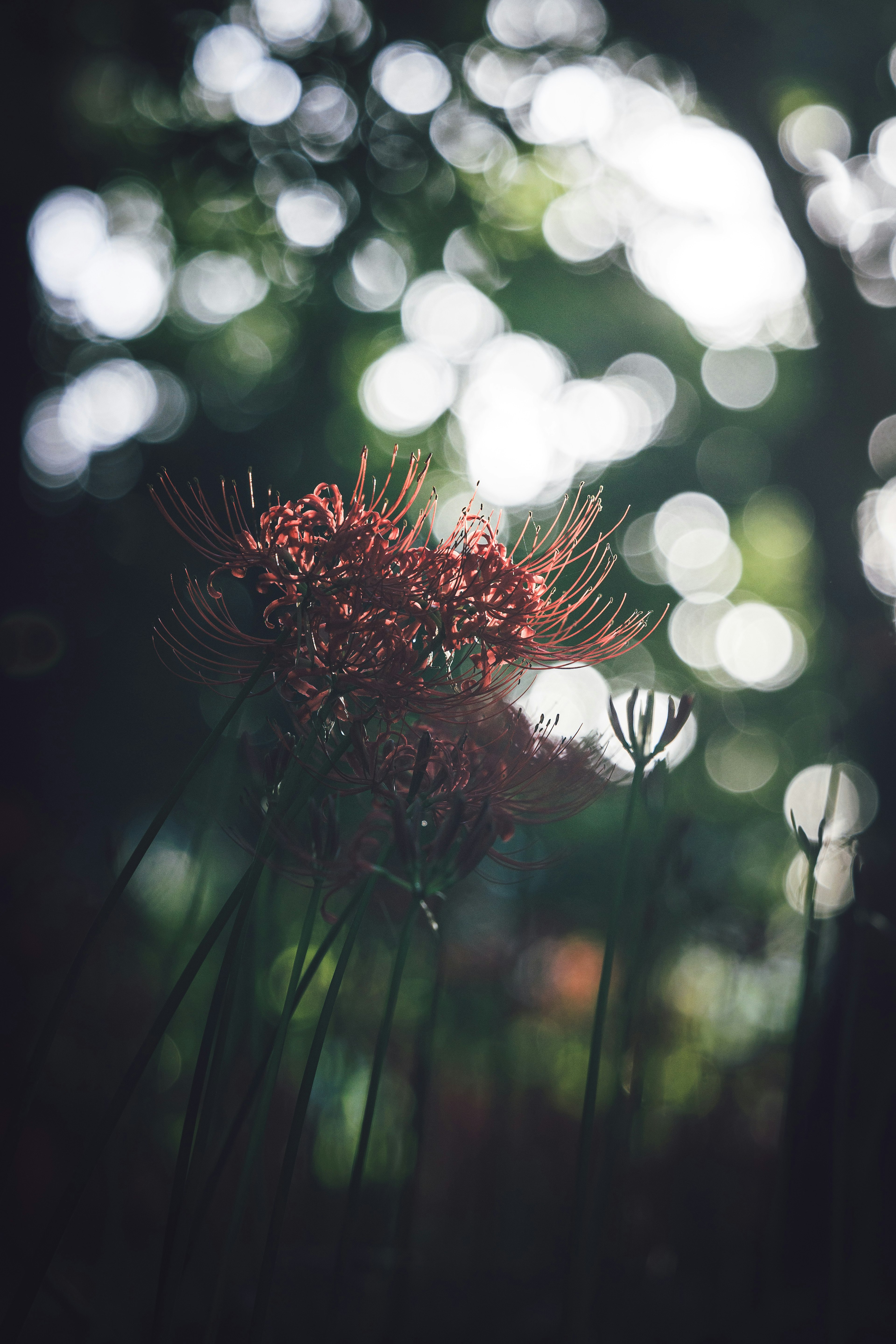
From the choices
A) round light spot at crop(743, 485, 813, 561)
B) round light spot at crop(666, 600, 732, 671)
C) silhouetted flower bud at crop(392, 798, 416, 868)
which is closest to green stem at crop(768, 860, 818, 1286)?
silhouetted flower bud at crop(392, 798, 416, 868)

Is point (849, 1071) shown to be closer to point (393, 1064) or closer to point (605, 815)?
point (393, 1064)

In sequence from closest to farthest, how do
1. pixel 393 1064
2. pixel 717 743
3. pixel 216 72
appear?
pixel 393 1064 → pixel 216 72 → pixel 717 743

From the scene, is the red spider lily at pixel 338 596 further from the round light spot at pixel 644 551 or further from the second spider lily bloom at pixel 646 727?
the round light spot at pixel 644 551

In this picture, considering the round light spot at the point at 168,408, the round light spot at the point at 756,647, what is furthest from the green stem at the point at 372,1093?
the round light spot at the point at 756,647

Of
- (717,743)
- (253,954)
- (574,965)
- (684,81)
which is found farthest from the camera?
(717,743)

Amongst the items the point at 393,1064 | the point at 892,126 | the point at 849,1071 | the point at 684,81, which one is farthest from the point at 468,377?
the point at 849,1071

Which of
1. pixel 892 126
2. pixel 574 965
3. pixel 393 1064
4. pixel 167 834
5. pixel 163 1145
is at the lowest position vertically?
pixel 163 1145

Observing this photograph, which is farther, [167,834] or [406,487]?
[167,834]
